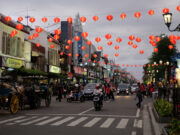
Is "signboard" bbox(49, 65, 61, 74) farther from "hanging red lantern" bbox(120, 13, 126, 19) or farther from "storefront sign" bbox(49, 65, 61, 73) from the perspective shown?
"hanging red lantern" bbox(120, 13, 126, 19)

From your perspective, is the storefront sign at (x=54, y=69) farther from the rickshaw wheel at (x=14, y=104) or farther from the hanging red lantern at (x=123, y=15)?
the rickshaw wheel at (x=14, y=104)

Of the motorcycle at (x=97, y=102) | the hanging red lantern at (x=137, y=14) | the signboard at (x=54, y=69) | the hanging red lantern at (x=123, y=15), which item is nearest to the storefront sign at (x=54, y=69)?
the signboard at (x=54, y=69)

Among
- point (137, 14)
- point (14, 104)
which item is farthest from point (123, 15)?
point (14, 104)

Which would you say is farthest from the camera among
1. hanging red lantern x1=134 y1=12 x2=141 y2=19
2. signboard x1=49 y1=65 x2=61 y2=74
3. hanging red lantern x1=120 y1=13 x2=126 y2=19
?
signboard x1=49 y1=65 x2=61 y2=74

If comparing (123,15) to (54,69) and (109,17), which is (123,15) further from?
(54,69)

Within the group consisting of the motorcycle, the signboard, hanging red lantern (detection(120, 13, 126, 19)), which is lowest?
the motorcycle

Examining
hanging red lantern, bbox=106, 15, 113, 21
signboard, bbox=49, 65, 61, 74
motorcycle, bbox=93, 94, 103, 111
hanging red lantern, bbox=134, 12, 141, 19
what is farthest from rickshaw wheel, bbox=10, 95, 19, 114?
signboard, bbox=49, 65, 61, 74

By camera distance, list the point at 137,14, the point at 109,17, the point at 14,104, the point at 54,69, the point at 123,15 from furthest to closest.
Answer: the point at 54,69
the point at 123,15
the point at 109,17
the point at 137,14
the point at 14,104

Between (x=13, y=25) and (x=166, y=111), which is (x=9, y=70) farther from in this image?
(x=166, y=111)

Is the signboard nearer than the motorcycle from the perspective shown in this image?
No

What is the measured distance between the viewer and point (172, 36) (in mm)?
31172

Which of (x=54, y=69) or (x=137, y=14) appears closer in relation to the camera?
(x=137, y=14)

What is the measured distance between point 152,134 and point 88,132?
216 cm

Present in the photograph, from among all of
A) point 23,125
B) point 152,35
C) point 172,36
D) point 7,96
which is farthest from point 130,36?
point 23,125
